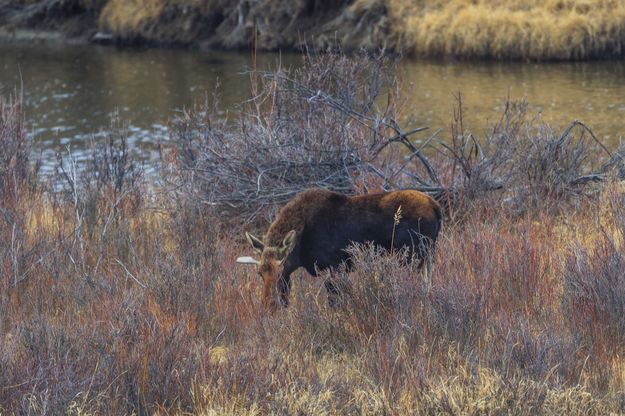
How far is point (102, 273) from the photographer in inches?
287

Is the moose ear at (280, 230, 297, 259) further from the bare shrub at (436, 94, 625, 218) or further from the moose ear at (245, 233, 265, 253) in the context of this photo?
the bare shrub at (436, 94, 625, 218)

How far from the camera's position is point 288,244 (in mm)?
5957

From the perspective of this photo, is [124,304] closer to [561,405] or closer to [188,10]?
[561,405]

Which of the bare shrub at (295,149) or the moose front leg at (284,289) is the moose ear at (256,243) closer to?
the moose front leg at (284,289)

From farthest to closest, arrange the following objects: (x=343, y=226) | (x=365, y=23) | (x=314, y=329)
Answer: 1. (x=365, y=23)
2. (x=343, y=226)
3. (x=314, y=329)

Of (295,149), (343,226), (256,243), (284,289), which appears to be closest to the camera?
(284,289)

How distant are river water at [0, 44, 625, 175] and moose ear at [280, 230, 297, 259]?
10411 mm

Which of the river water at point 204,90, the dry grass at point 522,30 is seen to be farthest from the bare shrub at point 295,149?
the dry grass at point 522,30

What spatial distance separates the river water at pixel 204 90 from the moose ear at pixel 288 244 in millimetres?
10411

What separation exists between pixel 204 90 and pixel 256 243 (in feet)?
59.9

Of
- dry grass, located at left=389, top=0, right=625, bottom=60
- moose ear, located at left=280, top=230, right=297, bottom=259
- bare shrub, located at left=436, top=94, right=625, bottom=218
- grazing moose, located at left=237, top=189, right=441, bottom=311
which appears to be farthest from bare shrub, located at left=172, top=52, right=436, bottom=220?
dry grass, located at left=389, top=0, right=625, bottom=60

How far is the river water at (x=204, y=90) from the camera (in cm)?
1870

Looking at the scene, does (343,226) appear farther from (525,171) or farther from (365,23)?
(365,23)

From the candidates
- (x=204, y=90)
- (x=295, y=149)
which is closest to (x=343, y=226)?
(x=295, y=149)
